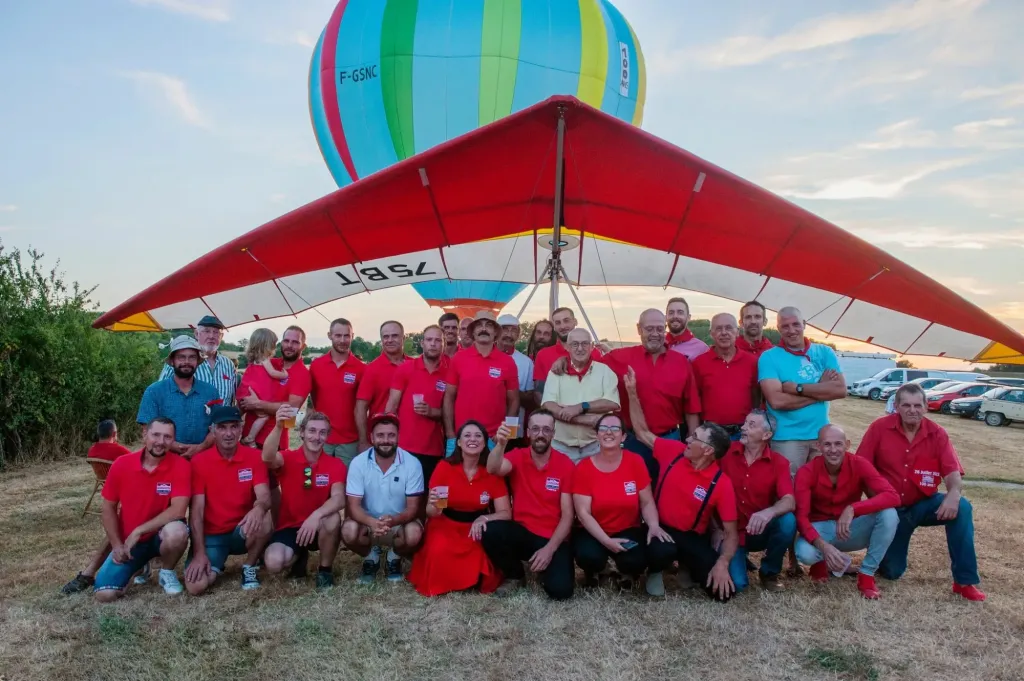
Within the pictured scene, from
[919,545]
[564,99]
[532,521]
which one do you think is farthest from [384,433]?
[919,545]

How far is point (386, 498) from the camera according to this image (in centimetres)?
411

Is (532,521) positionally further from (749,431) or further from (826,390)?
(826,390)

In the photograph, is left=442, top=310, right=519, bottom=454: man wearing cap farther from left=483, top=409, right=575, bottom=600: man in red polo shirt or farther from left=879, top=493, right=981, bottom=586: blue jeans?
left=879, top=493, right=981, bottom=586: blue jeans

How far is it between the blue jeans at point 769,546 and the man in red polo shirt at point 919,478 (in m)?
0.76

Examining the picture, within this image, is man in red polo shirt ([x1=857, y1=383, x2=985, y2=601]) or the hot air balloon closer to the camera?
man in red polo shirt ([x1=857, y1=383, x2=985, y2=601])

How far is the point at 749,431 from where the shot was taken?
392 cm

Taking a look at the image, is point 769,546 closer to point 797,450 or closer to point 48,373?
point 797,450

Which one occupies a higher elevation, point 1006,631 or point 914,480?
point 914,480

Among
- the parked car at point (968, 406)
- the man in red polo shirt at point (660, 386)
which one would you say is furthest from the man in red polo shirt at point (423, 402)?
the parked car at point (968, 406)

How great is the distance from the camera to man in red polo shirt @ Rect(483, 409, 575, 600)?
3.79 meters

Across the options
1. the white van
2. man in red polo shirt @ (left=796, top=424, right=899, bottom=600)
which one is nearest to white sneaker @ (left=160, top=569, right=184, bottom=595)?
man in red polo shirt @ (left=796, top=424, right=899, bottom=600)

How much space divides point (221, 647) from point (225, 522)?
1.04 meters

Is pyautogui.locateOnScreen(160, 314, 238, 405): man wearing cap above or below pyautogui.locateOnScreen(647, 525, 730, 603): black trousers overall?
above

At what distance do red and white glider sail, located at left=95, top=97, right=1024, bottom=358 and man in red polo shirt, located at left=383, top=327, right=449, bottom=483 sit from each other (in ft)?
4.95
